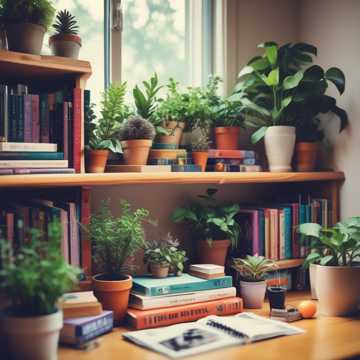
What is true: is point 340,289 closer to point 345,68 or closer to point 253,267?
point 253,267

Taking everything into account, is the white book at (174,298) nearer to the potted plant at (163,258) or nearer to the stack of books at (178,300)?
the stack of books at (178,300)

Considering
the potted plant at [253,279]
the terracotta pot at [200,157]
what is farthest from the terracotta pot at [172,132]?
the potted plant at [253,279]

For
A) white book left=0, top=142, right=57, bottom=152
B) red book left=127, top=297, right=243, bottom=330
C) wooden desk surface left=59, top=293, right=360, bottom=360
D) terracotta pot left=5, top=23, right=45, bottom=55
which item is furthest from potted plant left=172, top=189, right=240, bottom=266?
terracotta pot left=5, top=23, right=45, bottom=55

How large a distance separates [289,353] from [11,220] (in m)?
0.95

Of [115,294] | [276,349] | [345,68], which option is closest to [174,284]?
[115,294]

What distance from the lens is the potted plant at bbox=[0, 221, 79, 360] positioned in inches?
55.9

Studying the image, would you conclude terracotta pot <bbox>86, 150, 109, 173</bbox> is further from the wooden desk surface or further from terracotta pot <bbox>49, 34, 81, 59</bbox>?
the wooden desk surface

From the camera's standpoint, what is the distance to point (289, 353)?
162 centimetres

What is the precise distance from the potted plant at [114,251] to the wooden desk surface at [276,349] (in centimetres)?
10

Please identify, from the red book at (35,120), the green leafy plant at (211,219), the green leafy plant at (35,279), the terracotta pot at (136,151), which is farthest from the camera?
the green leafy plant at (211,219)

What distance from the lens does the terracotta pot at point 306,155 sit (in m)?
2.49

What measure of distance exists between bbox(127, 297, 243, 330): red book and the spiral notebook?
0.05 m

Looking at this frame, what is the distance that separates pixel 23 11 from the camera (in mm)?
1802

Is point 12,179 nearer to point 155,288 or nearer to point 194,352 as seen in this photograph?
point 155,288
